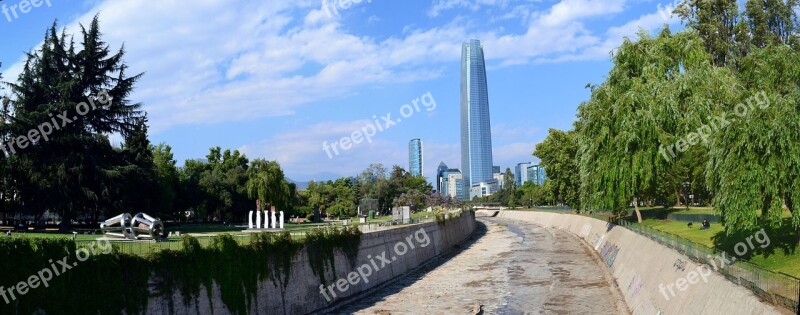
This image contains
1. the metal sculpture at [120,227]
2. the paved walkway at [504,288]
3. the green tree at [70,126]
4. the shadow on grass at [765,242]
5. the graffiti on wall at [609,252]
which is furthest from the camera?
the green tree at [70,126]

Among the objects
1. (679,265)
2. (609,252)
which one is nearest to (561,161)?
(609,252)

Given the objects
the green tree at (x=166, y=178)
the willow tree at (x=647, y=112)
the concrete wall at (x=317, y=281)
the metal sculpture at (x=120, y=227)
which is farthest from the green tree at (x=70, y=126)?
the willow tree at (x=647, y=112)

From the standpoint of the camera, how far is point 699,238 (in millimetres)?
44562

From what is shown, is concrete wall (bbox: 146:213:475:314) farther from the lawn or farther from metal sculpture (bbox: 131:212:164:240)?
the lawn

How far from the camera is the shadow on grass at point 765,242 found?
106 ft

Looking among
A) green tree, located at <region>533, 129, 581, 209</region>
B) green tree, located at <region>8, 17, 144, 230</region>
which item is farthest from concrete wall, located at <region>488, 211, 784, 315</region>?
green tree, located at <region>8, 17, 144, 230</region>

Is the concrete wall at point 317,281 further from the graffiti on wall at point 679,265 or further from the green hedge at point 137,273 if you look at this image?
the graffiti on wall at point 679,265

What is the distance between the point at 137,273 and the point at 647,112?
40590 mm

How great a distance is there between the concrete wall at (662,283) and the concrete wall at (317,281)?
16.5 m

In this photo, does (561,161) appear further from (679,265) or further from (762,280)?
(762,280)

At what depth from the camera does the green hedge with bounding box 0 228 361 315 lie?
20.5m

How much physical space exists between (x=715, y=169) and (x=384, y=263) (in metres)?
24.4

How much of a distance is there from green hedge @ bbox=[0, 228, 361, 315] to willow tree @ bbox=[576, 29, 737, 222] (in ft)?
101

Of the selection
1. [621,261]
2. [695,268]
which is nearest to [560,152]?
[621,261]
